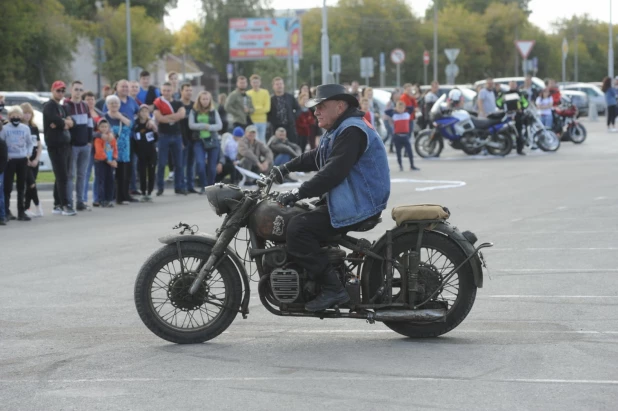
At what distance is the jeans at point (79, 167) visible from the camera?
18062mm

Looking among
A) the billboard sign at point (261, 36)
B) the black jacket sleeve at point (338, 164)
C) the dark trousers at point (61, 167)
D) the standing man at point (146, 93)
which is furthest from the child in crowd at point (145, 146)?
the billboard sign at point (261, 36)

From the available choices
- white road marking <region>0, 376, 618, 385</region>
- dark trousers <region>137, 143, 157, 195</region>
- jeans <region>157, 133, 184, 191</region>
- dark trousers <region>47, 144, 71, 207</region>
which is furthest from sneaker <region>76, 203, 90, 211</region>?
white road marking <region>0, 376, 618, 385</region>

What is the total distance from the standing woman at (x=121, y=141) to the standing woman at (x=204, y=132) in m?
1.81

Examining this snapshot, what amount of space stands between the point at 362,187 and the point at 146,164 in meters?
12.5

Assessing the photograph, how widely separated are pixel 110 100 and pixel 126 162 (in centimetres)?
102

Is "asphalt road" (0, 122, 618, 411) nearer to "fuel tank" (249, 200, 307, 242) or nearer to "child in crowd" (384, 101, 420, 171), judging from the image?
"fuel tank" (249, 200, 307, 242)

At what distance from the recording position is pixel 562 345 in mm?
7738

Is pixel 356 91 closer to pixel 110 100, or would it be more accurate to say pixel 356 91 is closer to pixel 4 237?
pixel 110 100

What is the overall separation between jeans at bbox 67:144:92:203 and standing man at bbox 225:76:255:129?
18.9 ft

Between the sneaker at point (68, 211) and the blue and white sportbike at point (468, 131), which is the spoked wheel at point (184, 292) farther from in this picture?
the blue and white sportbike at point (468, 131)

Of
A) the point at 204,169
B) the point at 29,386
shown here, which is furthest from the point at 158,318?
the point at 204,169

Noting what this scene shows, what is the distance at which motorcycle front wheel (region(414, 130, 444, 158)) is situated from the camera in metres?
29.8

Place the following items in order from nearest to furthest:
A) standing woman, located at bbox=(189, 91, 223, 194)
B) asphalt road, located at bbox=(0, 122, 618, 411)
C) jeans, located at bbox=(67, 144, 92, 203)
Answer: asphalt road, located at bbox=(0, 122, 618, 411), jeans, located at bbox=(67, 144, 92, 203), standing woman, located at bbox=(189, 91, 223, 194)

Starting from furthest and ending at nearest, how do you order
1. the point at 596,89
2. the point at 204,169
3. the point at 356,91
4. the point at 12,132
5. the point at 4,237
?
the point at 596,89 < the point at 356,91 < the point at 204,169 < the point at 12,132 < the point at 4,237
